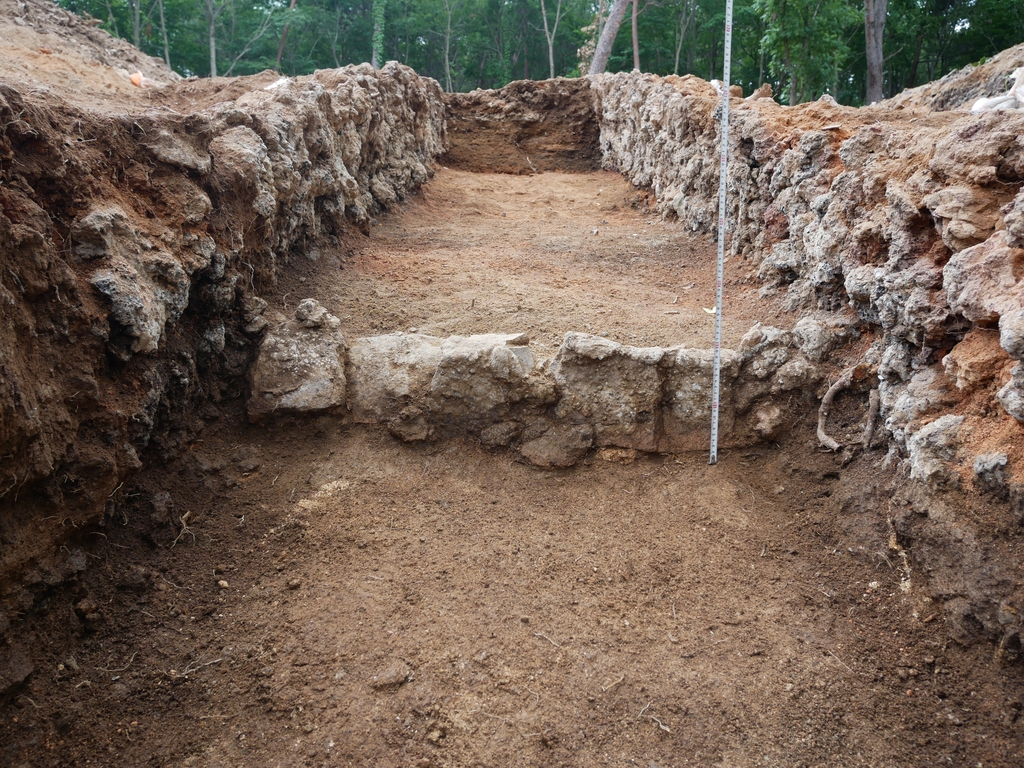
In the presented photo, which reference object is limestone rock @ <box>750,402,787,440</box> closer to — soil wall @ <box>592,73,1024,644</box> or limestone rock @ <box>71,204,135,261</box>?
soil wall @ <box>592,73,1024,644</box>

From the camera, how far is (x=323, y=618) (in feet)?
9.83

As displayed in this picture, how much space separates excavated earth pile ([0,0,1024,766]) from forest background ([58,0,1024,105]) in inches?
364

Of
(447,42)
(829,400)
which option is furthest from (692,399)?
(447,42)

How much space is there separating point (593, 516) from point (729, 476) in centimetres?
89

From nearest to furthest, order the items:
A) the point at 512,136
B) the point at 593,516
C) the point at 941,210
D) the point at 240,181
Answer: the point at 941,210, the point at 593,516, the point at 240,181, the point at 512,136

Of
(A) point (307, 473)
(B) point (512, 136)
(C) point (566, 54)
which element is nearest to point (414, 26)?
(C) point (566, 54)

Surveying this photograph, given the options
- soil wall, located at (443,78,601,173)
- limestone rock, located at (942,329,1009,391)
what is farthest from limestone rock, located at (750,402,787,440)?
soil wall, located at (443,78,601,173)

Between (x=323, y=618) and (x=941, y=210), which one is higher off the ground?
(x=941, y=210)

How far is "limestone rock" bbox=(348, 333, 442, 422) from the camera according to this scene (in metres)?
4.02

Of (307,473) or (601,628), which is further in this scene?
(307,473)

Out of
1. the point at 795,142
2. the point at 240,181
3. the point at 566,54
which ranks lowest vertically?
the point at 240,181

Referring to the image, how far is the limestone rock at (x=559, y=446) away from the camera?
155 inches

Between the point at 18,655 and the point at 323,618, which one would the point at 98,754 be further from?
the point at 323,618

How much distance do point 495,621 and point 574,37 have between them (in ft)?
96.4
